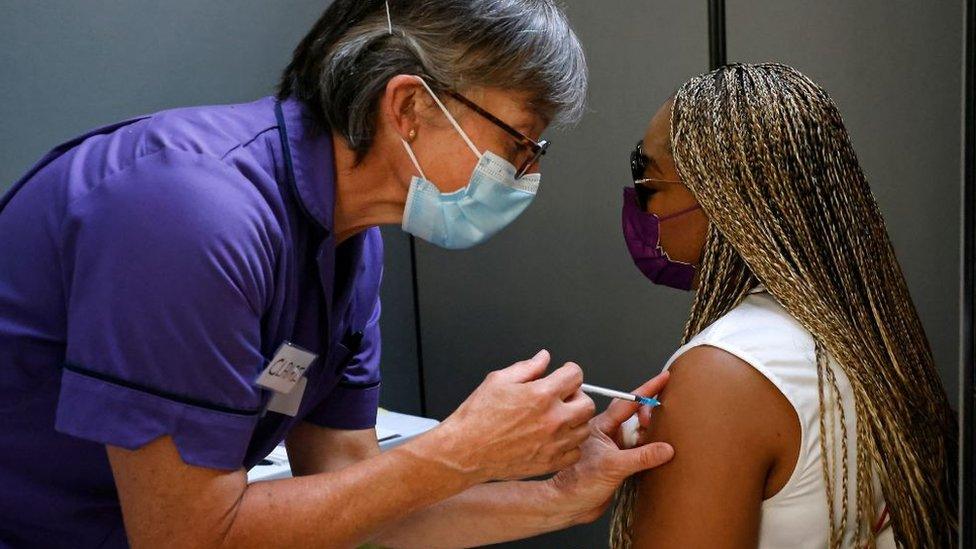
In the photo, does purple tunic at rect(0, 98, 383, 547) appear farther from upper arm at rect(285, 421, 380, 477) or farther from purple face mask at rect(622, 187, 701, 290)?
purple face mask at rect(622, 187, 701, 290)

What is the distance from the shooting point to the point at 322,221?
4.06ft

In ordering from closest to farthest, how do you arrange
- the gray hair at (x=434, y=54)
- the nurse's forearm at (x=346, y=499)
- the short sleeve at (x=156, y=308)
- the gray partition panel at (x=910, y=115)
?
the short sleeve at (x=156, y=308)
the nurse's forearm at (x=346, y=499)
the gray hair at (x=434, y=54)
the gray partition panel at (x=910, y=115)

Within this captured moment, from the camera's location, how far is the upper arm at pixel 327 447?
151 centimetres

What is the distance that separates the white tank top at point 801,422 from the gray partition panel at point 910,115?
891 millimetres

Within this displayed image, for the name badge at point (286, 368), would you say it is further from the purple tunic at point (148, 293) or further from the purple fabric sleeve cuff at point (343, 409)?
the purple fabric sleeve cuff at point (343, 409)

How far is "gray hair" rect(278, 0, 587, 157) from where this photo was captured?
1230mm

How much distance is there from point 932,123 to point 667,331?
0.77m

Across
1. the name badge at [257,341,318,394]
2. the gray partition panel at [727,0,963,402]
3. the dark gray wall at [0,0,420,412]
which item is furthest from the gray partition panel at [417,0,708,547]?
the name badge at [257,341,318,394]

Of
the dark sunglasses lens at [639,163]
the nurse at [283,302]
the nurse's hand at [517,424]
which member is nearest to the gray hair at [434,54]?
the nurse at [283,302]

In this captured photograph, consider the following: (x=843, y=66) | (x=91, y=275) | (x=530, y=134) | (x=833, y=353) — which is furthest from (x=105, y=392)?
(x=843, y=66)

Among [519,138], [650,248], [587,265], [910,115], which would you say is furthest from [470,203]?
[587,265]

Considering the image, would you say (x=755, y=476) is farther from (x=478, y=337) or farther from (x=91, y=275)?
(x=478, y=337)

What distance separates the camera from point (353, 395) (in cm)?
151

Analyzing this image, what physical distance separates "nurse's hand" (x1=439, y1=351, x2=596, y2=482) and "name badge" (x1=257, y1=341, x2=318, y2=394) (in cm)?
21
